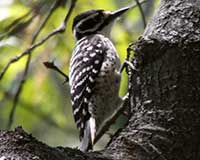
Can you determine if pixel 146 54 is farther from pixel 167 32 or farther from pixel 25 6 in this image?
pixel 25 6

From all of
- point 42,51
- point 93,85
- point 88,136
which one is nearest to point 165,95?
point 88,136

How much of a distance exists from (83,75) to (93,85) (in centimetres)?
10

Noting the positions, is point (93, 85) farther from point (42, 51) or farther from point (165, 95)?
point (165, 95)

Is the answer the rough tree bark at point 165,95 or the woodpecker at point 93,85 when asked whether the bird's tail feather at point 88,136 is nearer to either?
the woodpecker at point 93,85

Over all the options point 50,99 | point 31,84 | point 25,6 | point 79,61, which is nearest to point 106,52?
point 79,61

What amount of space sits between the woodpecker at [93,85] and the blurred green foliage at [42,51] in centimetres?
31

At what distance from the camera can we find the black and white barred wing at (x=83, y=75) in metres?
4.08

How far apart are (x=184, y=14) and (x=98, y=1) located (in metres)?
2.69

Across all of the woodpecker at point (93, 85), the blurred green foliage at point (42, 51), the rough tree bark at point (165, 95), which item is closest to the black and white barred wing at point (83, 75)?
the woodpecker at point (93, 85)

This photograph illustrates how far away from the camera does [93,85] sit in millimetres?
4172

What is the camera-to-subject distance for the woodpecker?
4066mm

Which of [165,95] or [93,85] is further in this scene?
[93,85]

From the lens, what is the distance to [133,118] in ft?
7.40

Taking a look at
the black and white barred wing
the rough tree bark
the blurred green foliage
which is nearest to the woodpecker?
the black and white barred wing
